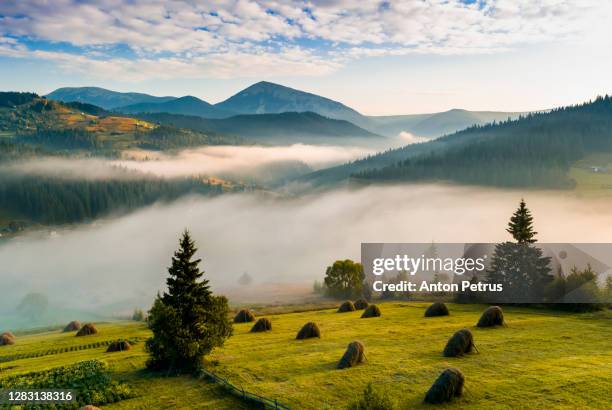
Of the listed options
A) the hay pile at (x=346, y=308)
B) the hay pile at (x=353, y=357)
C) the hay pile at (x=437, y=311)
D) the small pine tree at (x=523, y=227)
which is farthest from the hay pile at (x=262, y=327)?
the small pine tree at (x=523, y=227)

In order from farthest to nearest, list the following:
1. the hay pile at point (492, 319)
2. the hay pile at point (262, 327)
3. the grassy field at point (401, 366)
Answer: the hay pile at point (262, 327)
the hay pile at point (492, 319)
the grassy field at point (401, 366)

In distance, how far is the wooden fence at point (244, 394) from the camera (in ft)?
121

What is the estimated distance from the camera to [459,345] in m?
46.6

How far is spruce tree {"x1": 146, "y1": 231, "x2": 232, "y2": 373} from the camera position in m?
50.6

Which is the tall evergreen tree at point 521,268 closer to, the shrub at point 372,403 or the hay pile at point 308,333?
the hay pile at point 308,333

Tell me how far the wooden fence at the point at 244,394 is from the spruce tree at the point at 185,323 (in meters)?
3.77

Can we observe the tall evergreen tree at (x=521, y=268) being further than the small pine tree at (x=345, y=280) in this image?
No

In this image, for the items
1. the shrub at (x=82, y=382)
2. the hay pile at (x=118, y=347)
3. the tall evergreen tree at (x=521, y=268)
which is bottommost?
the hay pile at (x=118, y=347)

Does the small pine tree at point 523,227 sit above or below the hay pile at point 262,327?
above

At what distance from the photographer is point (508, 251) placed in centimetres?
8925

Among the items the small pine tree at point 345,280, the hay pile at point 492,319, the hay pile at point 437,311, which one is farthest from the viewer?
the small pine tree at point 345,280

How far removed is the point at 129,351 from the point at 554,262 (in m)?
88.5

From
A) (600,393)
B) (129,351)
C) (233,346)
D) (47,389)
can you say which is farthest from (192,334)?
(600,393)

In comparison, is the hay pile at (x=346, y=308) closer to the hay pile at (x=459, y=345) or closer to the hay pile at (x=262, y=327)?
the hay pile at (x=262, y=327)
